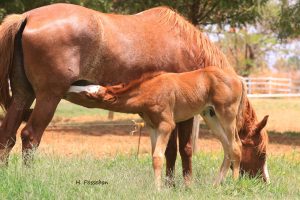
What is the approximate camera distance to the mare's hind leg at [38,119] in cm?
660

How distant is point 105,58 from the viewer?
677 centimetres

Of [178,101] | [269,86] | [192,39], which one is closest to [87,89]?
[178,101]

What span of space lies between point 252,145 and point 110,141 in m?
6.67

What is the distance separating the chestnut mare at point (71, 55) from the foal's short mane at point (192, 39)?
0.01 m

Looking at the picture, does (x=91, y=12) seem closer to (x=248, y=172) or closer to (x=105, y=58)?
(x=105, y=58)

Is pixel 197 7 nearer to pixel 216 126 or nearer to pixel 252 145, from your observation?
pixel 252 145

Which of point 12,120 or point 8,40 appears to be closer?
point 8,40

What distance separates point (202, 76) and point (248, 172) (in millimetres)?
1744

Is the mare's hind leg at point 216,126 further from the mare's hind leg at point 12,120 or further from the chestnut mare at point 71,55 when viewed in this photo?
the mare's hind leg at point 12,120

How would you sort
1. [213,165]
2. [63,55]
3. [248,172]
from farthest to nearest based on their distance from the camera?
[213,165], [248,172], [63,55]

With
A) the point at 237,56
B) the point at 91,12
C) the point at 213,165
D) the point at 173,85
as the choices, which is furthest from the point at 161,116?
the point at 237,56

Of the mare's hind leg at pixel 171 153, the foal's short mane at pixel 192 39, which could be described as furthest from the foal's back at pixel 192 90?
the mare's hind leg at pixel 171 153

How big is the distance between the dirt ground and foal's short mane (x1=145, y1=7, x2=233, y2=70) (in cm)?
452

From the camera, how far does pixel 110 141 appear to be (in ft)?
46.4
